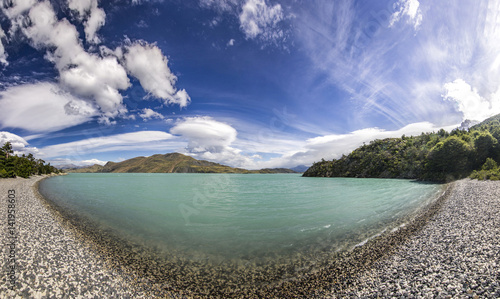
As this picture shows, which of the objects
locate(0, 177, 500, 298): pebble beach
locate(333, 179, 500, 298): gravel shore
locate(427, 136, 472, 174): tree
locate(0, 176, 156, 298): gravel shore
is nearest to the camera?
locate(333, 179, 500, 298): gravel shore

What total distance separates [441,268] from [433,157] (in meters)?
95.6

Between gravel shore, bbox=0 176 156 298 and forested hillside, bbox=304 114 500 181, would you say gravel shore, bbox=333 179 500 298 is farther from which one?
forested hillside, bbox=304 114 500 181

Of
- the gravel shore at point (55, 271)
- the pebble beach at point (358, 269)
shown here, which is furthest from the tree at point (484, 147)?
the gravel shore at point (55, 271)

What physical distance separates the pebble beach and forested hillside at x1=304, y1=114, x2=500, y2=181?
55523mm

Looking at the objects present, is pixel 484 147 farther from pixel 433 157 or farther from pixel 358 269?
pixel 358 269

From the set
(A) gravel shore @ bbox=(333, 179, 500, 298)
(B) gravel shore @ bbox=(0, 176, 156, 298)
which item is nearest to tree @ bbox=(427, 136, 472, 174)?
(A) gravel shore @ bbox=(333, 179, 500, 298)

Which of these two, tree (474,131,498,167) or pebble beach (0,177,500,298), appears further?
tree (474,131,498,167)

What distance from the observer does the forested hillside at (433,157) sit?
64375 millimetres

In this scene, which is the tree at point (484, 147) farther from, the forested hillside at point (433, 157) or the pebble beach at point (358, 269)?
the pebble beach at point (358, 269)

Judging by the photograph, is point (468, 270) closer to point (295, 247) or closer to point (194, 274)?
point (295, 247)

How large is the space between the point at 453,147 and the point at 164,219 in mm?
98879

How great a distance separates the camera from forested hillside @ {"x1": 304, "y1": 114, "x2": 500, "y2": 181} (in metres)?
64.4

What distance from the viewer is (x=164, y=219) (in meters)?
22.8

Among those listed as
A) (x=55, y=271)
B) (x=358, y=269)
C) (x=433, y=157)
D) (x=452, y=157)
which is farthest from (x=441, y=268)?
(x=433, y=157)
